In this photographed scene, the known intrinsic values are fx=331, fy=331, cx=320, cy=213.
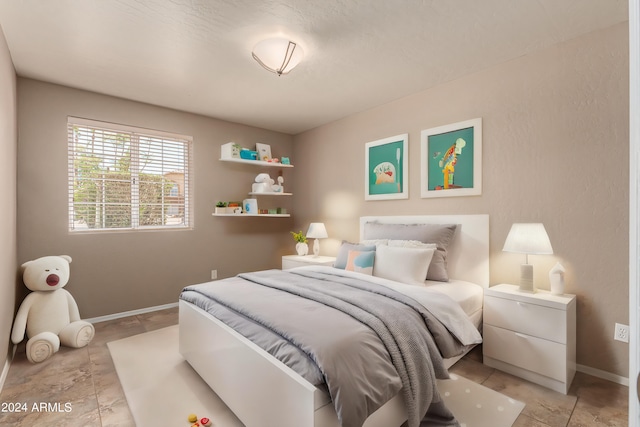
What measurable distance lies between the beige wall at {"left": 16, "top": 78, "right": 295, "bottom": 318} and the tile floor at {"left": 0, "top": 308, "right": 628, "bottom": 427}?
3.07 ft

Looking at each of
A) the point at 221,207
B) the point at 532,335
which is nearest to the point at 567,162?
the point at 532,335

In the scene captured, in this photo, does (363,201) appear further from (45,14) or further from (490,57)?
(45,14)

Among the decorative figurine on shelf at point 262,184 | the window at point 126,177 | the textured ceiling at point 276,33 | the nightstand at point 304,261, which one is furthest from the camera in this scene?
the decorative figurine on shelf at point 262,184

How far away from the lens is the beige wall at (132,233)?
306 centimetres

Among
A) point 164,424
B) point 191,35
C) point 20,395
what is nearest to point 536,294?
point 164,424

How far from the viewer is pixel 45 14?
212cm

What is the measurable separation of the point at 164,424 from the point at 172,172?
9.31 ft

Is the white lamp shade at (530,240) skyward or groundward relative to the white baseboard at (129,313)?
skyward

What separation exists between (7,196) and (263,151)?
2758mm

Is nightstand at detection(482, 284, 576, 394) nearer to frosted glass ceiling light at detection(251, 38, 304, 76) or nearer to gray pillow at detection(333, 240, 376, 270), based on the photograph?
gray pillow at detection(333, 240, 376, 270)

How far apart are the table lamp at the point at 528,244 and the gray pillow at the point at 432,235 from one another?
57cm

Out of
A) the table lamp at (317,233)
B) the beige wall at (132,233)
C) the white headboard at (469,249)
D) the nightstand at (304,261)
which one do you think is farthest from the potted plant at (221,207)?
the white headboard at (469,249)

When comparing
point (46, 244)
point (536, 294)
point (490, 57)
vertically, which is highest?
point (490, 57)

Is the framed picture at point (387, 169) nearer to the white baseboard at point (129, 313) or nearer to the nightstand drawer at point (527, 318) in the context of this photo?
the nightstand drawer at point (527, 318)
